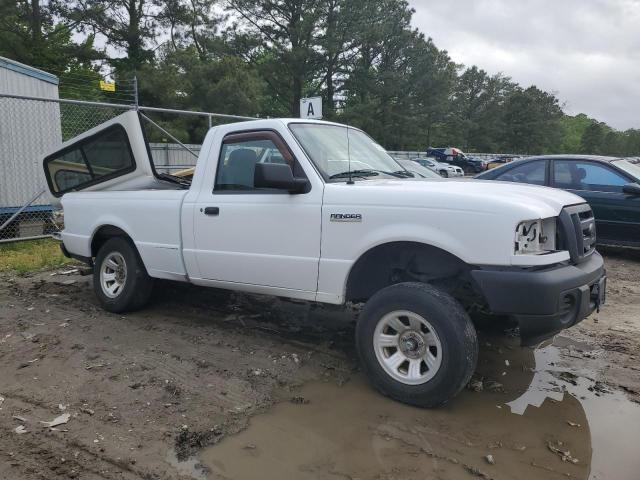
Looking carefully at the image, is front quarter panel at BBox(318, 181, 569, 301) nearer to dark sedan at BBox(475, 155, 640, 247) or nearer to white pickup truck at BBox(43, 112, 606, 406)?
white pickup truck at BBox(43, 112, 606, 406)

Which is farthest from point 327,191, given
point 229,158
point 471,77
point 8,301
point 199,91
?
point 471,77

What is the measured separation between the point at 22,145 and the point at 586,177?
9.69 m

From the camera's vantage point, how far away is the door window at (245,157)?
4312 millimetres

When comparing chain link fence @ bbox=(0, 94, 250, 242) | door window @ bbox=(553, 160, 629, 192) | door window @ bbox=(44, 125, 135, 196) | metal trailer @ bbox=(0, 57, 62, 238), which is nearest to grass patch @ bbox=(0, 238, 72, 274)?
chain link fence @ bbox=(0, 94, 250, 242)

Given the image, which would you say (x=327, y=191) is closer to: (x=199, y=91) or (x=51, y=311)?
(x=51, y=311)

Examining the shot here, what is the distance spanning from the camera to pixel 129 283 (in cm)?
538

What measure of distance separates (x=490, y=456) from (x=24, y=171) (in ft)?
31.2

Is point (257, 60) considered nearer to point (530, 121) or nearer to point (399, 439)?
point (399, 439)

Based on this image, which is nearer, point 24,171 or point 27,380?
point 27,380

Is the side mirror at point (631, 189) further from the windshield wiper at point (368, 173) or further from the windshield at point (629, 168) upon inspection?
the windshield wiper at point (368, 173)

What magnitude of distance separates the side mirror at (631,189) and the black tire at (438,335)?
5757mm

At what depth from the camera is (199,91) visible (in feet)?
86.5

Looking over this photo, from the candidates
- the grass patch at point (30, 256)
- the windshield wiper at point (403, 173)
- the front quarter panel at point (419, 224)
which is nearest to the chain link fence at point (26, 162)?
Answer: the grass patch at point (30, 256)

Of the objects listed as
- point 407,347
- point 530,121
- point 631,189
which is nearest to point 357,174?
point 407,347
